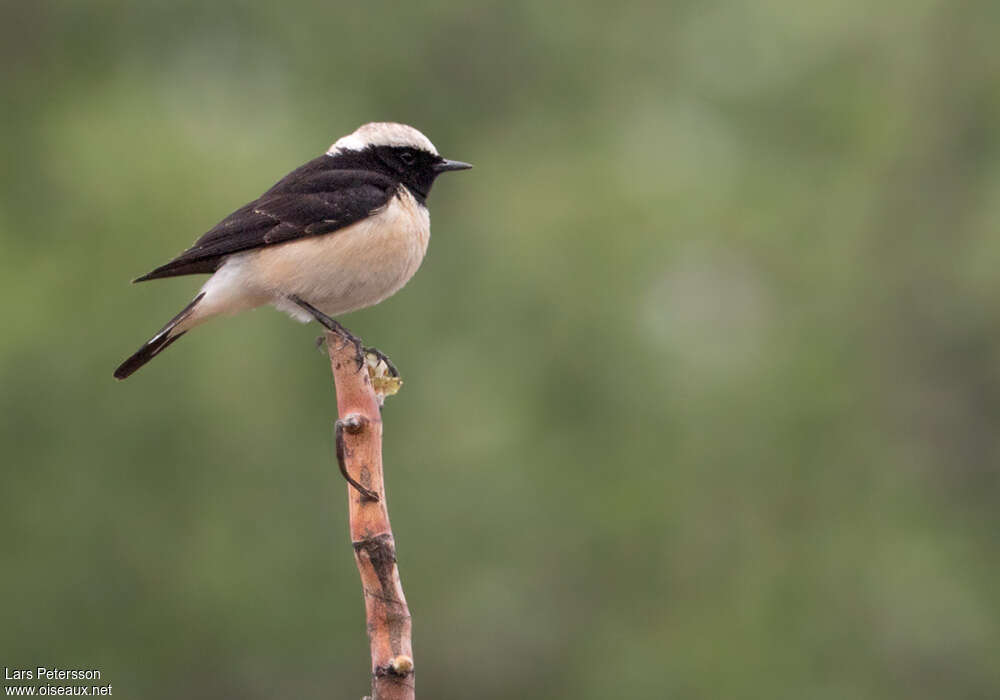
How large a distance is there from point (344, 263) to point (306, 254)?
168 millimetres

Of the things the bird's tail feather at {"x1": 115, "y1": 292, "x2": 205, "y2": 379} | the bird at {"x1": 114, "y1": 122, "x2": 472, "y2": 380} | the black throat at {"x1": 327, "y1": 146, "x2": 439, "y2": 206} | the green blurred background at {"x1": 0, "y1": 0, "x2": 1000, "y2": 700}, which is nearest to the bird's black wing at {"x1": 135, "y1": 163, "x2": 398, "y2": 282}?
the bird at {"x1": 114, "y1": 122, "x2": 472, "y2": 380}

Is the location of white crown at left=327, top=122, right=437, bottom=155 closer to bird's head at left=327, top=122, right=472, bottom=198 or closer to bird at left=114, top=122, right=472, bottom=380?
bird's head at left=327, top=122, right=472, bottom=198

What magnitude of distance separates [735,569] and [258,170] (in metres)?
5.31

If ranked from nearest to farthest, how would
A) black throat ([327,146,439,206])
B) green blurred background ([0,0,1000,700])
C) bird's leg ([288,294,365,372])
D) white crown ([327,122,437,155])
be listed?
bird's leg ([288,294,365,372])
black throat ([327,146,439,206])
white crown ([327,122,437,155])
green blurred background ([0,0,1000,700])

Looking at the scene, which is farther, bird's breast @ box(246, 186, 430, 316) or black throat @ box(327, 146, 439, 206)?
black throat @ box(327, 146, 439, 206)

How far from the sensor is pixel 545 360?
36.1 ft

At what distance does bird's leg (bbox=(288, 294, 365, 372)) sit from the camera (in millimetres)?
4582

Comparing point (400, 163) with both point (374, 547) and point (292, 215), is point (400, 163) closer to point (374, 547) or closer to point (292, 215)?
point (292, 215)

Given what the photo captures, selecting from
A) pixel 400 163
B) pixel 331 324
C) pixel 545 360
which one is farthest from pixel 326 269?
pixel 545 360

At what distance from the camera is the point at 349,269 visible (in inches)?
212

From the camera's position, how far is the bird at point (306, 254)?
5387mm

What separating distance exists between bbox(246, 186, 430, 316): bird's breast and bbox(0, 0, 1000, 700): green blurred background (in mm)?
3543

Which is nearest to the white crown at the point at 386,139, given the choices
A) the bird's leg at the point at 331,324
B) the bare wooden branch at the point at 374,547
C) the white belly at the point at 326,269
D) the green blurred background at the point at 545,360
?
the white belly at the point at 326,269

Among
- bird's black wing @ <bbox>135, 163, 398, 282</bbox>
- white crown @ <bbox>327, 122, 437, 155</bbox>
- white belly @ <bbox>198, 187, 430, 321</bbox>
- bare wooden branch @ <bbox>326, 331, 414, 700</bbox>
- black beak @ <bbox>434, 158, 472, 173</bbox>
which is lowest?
bare wooden branch @ <bbox>326, 331, 414, 700</bbox>
